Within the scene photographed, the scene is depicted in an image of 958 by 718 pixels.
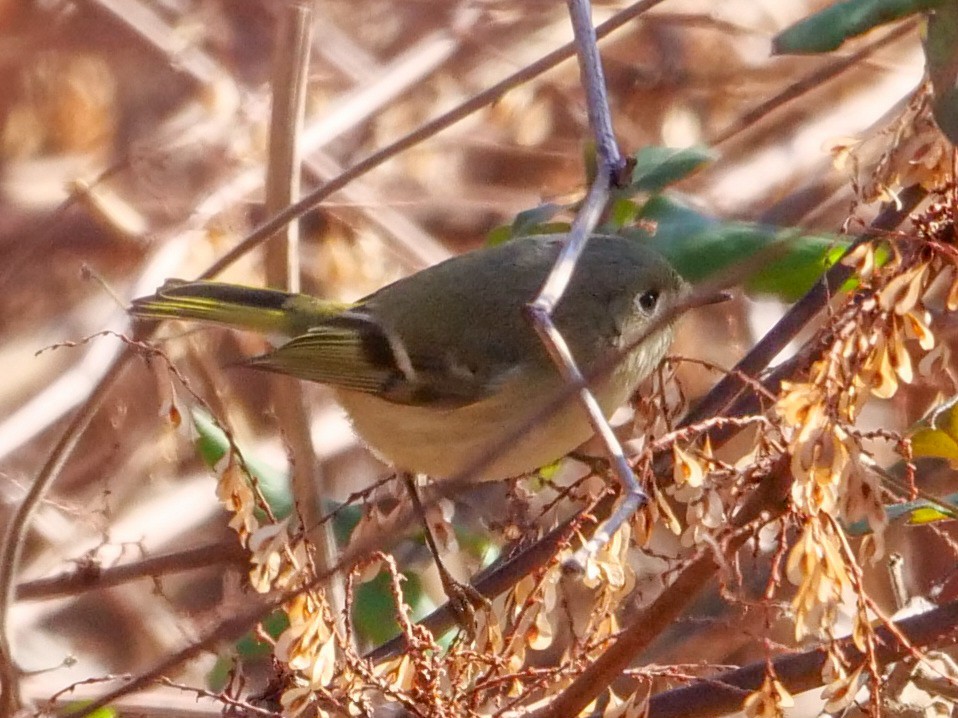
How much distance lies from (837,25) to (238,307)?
1.16 metres

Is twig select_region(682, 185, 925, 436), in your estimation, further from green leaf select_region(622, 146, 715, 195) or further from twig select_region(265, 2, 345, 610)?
twig select_region(265, 2, 345, 610)

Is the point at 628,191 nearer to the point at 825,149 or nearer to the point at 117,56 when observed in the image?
the point at 825,149

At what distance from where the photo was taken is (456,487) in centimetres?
59

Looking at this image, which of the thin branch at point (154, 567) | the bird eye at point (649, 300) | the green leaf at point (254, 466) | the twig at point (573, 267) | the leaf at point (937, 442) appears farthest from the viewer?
the bird eye at point (649, 300)

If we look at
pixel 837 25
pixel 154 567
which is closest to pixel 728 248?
pixel 837 25

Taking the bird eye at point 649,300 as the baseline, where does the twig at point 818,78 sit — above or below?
below

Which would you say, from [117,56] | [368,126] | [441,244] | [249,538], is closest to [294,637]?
[249,538]

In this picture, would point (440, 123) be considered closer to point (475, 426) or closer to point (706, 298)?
point (706, 298)

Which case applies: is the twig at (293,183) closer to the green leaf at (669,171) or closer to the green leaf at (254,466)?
the green leaf at (254,466)

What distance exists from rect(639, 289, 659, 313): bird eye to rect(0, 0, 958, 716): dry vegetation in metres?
0.11

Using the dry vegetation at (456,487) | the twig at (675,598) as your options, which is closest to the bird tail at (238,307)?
the dry vegetation at (456,487)

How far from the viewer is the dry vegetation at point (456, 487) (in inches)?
37.0

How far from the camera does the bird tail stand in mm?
1786

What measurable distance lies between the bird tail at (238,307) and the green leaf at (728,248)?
2.29 ft
